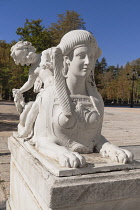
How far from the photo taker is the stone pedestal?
1.72 metres

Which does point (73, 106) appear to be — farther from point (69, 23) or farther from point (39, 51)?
point (69, 23)

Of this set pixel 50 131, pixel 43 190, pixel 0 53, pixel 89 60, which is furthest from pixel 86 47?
pixel 0 53

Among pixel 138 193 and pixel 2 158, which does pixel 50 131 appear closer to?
pixel 138 193

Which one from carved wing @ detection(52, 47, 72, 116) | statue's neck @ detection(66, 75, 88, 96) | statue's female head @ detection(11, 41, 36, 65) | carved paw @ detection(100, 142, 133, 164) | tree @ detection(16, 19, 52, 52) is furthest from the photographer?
tree @ detection(16, 19, 52, 52)

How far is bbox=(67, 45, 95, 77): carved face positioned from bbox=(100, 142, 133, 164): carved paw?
780 millimetres

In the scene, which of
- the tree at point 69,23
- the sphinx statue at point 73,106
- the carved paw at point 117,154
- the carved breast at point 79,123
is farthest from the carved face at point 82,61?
the tree at point 69,23

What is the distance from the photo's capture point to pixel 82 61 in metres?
2.26

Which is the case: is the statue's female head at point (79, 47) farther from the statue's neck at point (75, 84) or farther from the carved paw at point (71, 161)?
the carved paw at point (71, 161)

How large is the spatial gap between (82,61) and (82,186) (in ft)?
3.83

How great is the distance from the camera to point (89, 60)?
88.9 inches

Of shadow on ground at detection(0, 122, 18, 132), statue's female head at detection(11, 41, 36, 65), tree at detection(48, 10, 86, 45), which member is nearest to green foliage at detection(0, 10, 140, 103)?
tree at detection(48, 10, 86, 45)

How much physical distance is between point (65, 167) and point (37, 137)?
0.65 metres

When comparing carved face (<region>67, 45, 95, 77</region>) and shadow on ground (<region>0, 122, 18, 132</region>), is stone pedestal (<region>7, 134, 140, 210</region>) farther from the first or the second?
shadow on ground (<region>0, 122, 18, 132</region>)

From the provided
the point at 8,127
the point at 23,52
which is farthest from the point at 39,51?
the point at 23,52
